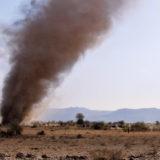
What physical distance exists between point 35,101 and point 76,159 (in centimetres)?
2683

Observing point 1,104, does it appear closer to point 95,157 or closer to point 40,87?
point 40,87

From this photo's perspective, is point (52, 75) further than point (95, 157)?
Yes

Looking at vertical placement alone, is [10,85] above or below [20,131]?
above

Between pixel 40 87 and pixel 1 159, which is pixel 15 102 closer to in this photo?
pixel 40 87

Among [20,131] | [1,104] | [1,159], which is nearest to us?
[1,159]

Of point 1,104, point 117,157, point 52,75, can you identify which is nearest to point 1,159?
point 117,157

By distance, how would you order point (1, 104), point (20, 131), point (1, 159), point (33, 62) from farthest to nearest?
point (1, 104) → point (33, 62) → point (20, 131) → point (1, 159)

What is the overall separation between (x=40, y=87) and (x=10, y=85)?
12.9 feet

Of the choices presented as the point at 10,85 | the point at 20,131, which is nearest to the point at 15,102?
the point at 10,85

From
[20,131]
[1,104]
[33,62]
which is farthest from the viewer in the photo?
[1,104]

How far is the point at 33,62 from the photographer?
39.6m

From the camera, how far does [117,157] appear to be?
563 inches

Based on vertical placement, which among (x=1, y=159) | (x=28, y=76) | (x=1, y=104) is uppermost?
(x=28, y=76)

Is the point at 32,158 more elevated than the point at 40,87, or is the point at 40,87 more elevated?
the point at 40,87
